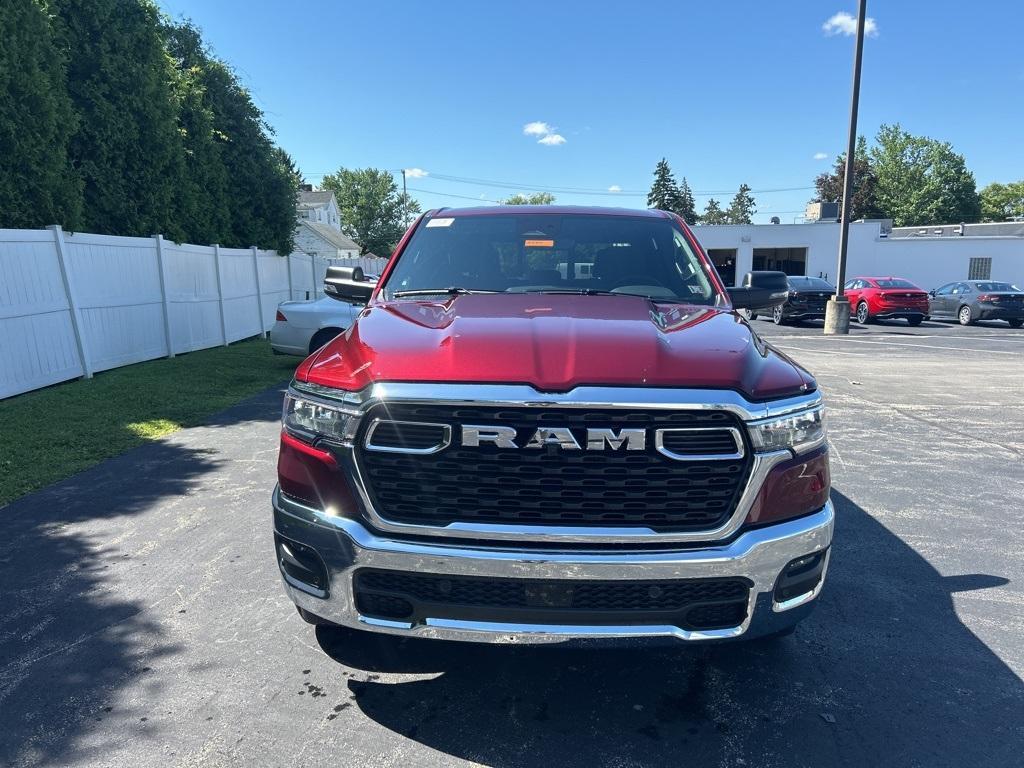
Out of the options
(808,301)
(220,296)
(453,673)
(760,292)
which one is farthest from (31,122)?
(808,301)

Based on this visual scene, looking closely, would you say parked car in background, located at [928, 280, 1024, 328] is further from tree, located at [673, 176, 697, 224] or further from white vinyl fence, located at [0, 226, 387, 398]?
tree, located at [673, 176, 697, 224]

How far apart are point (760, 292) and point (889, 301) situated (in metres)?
20.1

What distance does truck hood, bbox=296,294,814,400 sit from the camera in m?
2.27

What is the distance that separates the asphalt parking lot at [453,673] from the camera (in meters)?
2.43

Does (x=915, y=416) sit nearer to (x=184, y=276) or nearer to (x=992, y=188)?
(x=184, y=276)

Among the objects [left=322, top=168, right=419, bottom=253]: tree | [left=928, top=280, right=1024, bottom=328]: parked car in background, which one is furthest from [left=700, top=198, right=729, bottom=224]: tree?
[left=928, top=280, right=1024, bottom=328]: parked car in background

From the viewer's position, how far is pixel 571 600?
88.0 inches

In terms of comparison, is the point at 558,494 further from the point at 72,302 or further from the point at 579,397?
Result: the point at 72,302

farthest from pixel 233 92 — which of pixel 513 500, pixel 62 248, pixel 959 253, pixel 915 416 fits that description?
pixel 959 253

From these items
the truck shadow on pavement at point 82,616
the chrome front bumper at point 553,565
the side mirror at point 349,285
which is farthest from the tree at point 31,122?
the chrome front bumper at point 553,565

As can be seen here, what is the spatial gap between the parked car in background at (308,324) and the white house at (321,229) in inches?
1401

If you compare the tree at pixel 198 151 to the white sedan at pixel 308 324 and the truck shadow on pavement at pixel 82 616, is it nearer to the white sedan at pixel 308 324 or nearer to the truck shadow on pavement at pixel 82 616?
the white sedan at pixel 308 324

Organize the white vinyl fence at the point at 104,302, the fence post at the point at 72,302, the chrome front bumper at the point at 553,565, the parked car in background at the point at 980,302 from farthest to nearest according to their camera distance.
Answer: the parked car in background at the point at 980,302 < the fence post at the point at 72,302 < the white vinyl fence at the point at 104,302 < the chrome front bumper at the point at 553,565

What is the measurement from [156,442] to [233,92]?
15.3 metres
